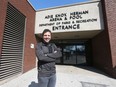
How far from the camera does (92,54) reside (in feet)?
30.7

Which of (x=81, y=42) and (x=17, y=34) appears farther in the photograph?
(x=81, y=42)

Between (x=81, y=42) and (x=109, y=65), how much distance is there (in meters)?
4.41

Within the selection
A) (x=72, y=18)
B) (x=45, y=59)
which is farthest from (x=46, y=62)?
(x=72, y=18)

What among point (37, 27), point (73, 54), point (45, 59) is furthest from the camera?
point (73, 54)

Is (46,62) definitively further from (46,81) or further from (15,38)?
(15,38)

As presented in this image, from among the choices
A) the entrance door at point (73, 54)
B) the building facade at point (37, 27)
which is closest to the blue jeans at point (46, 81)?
the building facade at point (37, 27)

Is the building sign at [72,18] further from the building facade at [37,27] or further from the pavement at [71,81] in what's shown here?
the pavement at [71,81]

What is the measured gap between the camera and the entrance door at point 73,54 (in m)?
9.95

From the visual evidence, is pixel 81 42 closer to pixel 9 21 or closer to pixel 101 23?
pixel 101 23

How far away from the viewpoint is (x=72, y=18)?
7.09m

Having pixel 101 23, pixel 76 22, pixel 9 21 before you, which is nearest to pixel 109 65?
pixel 101 23

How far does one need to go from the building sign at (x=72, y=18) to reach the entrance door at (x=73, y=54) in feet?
11.4

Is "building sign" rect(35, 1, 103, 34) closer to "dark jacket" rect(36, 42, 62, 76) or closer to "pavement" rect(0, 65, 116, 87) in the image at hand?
"pavement" rect(0, 65, 116, 87)

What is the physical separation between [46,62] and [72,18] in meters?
5.50
